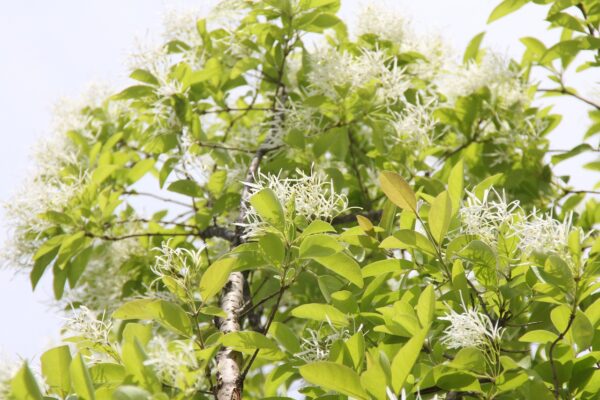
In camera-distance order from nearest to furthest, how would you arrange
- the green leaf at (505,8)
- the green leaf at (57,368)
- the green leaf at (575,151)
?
1. the green leaf at (57,368)
2. the green leaf at (505,8)
3. the green leaf at (575,151)

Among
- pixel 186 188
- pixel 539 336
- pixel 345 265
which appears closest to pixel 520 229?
pixel 539 336

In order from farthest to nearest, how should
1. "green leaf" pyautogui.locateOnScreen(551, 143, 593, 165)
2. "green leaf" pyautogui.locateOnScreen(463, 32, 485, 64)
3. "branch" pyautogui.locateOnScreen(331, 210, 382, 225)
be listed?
"green leaf" pyautogui.locateOnScreen(463, 32, 485, 64), "green leaf" pyautogui.locateOnScreen(551, 143, 593, 165), "branch" pyautogui.locateOnScreen(331, 210, 382, 225)

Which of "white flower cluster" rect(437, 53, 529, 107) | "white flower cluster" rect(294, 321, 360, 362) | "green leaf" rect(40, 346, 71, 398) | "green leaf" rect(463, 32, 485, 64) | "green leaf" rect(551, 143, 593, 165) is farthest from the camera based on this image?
"green leaf" rect(463, 32, 485, 64)

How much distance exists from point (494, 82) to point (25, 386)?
1813mm

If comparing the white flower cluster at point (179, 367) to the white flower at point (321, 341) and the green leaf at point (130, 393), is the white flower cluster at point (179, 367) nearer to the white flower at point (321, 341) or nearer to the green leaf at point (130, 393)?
the green leaf at point (130, 393)

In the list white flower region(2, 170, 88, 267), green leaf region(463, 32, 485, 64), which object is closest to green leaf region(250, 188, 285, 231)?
white flower region(2, 170, 88, 267)

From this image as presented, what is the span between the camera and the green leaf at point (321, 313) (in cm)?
133

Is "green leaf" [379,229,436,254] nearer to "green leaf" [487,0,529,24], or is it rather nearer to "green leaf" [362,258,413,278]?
"green leaf" [362,258,413,278]

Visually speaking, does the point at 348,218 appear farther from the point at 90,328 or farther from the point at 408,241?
the point at 90,328

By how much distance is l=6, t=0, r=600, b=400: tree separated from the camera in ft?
3.95

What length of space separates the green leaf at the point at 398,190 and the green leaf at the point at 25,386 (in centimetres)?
59

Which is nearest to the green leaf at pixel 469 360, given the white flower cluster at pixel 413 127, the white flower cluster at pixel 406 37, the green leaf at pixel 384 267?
the green leaf at pixel 384 267

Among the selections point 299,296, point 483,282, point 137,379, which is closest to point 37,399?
point 137,379

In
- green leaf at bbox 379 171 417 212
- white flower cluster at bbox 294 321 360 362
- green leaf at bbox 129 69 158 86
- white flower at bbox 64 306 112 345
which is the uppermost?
green leaf at bbox 129 69 158 86
